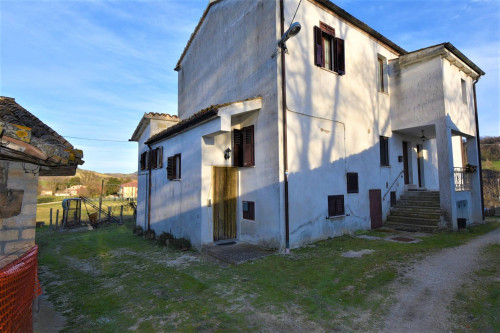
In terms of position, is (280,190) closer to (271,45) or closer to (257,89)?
(257,89)

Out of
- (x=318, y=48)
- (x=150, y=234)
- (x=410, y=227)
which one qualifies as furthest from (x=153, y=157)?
(x=410, y=227)

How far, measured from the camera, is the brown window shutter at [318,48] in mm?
9531

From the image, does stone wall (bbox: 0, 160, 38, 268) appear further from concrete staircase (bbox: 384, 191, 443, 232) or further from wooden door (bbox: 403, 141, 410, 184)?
wooden door (bbox: 403, 141, 410, 184)

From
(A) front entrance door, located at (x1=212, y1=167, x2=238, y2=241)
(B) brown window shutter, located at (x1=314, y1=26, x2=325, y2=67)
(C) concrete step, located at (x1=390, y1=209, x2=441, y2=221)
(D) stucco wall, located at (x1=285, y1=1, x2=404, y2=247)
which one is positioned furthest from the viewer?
(C) concrete step, located at (x1=390, y1=209, x2=441, y2=221)

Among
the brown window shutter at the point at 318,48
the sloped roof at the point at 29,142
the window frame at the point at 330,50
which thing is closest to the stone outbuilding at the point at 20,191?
the sloped roof at the point at 29,142

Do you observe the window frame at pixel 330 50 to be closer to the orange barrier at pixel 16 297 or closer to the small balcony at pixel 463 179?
the small balcony at pixel 463 179

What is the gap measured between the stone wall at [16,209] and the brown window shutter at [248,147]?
19.3 ft

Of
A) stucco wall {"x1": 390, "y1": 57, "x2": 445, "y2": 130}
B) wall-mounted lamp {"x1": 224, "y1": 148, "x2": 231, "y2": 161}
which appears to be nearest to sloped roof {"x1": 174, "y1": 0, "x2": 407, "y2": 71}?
stucco wall {"x1": 390, "y1": 57, "x2": 445, "y2": 130}

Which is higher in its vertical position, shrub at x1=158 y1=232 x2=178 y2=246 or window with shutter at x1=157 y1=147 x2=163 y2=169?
window with shutter at x1=157 y1=147 x2=163 y2=169

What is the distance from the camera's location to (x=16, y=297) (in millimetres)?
2879

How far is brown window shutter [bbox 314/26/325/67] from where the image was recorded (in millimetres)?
9531

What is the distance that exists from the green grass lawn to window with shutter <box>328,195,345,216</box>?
1.19m

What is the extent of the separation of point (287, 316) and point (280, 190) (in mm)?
4255

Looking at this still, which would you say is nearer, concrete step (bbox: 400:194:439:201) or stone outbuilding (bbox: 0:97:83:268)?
stone outbuilding (bbox: 0:97:83:268)
